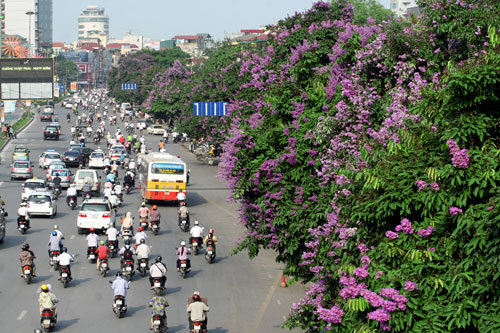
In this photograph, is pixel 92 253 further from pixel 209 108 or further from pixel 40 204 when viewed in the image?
pixel 209 108

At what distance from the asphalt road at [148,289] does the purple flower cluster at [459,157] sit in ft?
35.1

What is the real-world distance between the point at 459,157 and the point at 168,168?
106 feet

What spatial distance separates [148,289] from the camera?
2420cm

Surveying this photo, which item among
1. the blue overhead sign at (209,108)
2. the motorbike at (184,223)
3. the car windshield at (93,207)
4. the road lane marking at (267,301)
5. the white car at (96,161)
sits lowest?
the white car at (96,161)

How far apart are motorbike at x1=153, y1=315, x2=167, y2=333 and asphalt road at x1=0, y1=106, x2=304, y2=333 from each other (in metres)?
0.88

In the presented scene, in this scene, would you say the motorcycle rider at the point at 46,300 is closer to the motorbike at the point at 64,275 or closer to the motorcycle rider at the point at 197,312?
the motorcycle rider at the point at 197,312

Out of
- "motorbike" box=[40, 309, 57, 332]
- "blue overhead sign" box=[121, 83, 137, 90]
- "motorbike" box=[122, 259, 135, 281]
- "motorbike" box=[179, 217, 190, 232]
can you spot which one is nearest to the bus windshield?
"motorbike" box=[179, 217, 190, 232]

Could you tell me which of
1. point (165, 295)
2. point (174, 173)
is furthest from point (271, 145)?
point (174, 173)

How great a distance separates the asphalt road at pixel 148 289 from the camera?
2023 centimetres

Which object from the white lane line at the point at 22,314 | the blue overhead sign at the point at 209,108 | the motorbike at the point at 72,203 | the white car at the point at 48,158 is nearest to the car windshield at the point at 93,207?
the motorbike at the point at 72,203

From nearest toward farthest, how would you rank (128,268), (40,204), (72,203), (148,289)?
1. (148,289)
2. (128,268)
3. (40,204)
4. (72,203)

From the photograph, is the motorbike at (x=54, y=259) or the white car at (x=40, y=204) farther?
the white car at (x=40, y=204)

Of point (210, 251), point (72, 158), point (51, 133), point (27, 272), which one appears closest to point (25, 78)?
point (72, 158)

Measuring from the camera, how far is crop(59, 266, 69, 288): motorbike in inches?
932
